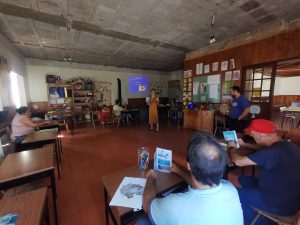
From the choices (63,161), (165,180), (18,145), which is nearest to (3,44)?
(18,145)

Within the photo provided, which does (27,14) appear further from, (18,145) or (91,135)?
(91,135)

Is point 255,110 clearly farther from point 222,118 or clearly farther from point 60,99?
point 60,99

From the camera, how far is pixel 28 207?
3.13ft

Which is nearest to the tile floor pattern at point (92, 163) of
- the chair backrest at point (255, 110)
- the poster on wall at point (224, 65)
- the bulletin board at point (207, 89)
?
the bulletin board at point (207, 89)

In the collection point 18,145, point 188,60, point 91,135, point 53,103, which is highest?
point 188,60

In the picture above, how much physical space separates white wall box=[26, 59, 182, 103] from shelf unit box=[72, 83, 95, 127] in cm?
65

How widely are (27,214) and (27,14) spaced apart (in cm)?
359

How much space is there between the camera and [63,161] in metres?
3.14

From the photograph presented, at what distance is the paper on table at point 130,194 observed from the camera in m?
0.98

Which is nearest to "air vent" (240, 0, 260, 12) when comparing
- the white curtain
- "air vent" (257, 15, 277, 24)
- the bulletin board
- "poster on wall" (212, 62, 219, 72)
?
"air vent" (257, 15, 277, 24)

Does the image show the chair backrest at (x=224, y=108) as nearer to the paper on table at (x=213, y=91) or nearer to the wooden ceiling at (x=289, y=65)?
the paper on table at (x=213, y=91)

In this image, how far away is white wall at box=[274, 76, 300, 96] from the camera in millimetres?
9984

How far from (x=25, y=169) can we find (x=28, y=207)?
1.98ft

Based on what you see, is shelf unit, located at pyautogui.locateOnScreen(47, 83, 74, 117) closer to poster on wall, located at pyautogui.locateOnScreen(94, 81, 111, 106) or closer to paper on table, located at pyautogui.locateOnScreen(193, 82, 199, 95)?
poster on wall, located at pyautogui.locateOnScreen(94, 81, 111, 106)
